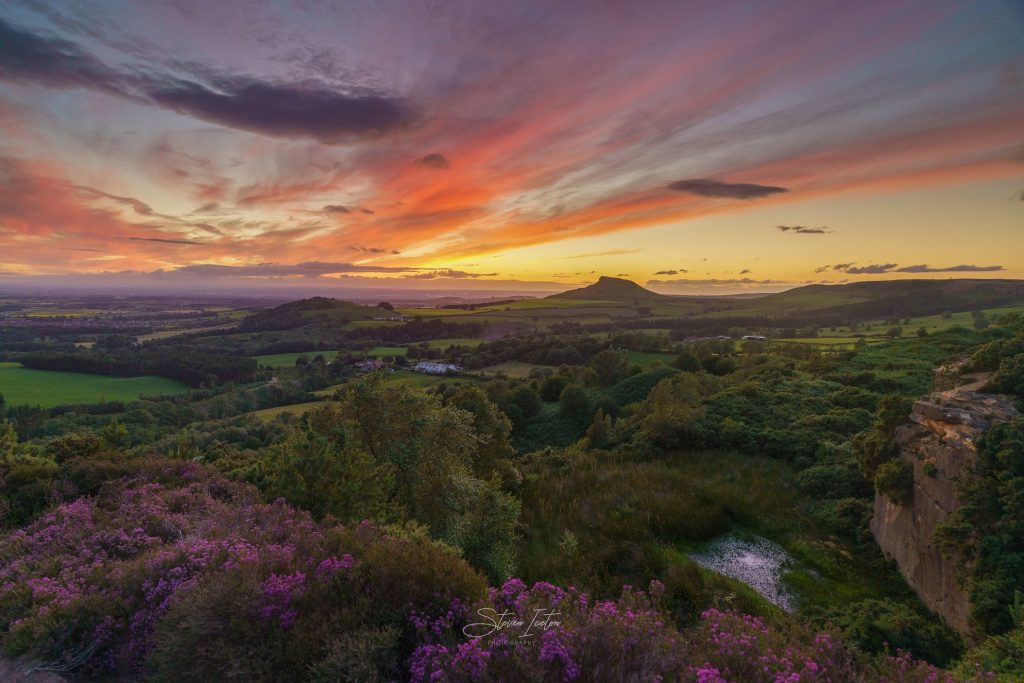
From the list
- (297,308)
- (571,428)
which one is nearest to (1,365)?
(297,308)

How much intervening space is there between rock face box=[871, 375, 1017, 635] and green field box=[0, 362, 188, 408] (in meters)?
103

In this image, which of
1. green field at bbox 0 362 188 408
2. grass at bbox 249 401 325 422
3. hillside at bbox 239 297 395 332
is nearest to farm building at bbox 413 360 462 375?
grass at bbox 249 401 325 422

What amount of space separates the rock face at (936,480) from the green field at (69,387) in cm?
10314

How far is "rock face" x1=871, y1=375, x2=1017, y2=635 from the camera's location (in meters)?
9.69

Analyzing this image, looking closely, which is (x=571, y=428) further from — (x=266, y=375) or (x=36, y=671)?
(x=266, y=375)

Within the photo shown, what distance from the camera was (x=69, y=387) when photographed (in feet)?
269

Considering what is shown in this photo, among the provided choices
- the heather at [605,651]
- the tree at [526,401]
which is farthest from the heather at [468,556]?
the tree at [526,401]

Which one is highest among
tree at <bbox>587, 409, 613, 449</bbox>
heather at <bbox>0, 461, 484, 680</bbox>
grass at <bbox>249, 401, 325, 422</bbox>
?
heather at <bbox>0, 461, 484, 680</bbox>

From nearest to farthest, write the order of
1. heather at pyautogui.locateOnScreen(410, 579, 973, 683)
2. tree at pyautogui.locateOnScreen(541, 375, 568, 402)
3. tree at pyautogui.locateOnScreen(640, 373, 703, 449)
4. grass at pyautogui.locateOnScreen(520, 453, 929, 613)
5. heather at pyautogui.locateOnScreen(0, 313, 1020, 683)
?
heather at pyautogui.locateOnScreen(410, 579, 973, 683)
heather at pyautogui.locateOnScreen(0, 313, 1020, 683)
grass at pyautogui.locateOnScreen(520, 453, 929, 613)
tree at pyautogui.locateOnScreen(640, 373, 703, 449)
tree at pyautogui.locateOnScreen(541, 375, 568, 402)

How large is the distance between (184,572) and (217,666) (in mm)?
2592

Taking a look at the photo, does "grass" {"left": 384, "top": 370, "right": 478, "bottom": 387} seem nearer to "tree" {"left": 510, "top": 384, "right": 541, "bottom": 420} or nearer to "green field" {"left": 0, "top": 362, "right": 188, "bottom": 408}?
"tree" {"left": 510, "top": 384, "right": 541, "bottom": 420}

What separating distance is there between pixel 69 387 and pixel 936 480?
12164 centimetres

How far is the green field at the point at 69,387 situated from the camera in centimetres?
7269

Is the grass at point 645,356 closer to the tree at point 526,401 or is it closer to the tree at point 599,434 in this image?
the tree at point 526,401
